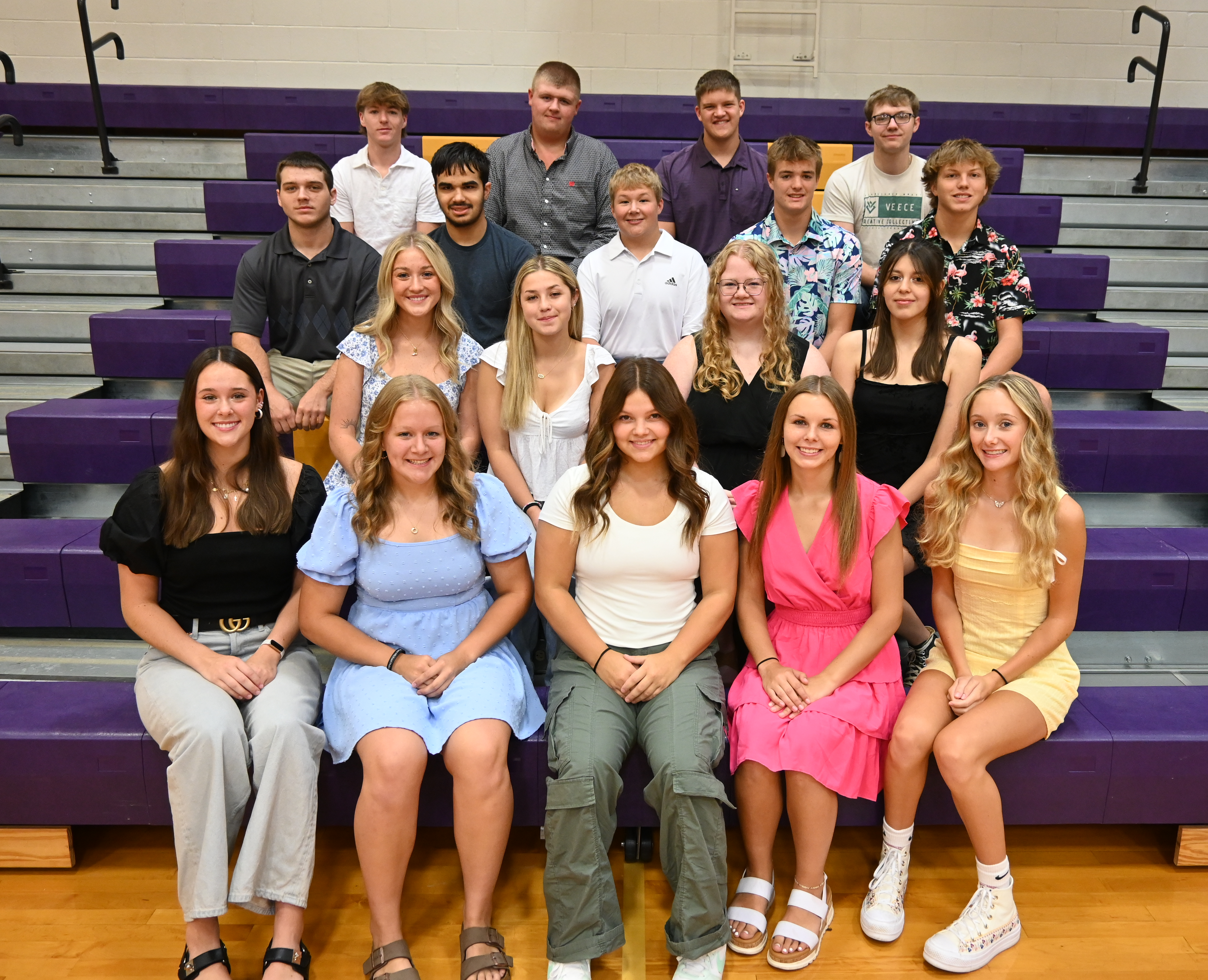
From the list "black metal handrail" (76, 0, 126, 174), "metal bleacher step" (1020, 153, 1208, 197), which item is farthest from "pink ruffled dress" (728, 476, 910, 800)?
"black metal handrail" (76, 0, 126, 174)

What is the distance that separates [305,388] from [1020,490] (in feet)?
6.31

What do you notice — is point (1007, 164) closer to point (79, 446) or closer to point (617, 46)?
point (617, 46)

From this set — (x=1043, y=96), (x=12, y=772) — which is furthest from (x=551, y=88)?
(x=1043, y=96)

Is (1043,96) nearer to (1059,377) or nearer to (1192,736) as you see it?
(1059,377)

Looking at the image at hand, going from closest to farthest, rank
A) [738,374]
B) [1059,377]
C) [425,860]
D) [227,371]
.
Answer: [227,371]
[425,860]
[738,374]
[1059,377]

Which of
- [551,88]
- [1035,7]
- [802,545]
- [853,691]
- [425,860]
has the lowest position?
[425,860]

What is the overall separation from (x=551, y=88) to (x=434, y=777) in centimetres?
217

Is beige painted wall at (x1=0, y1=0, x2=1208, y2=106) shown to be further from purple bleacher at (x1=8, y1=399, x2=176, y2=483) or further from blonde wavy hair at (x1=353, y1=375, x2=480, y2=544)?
blonde wavy hair at (x1=353, y1=375, x2=480, y2=544)

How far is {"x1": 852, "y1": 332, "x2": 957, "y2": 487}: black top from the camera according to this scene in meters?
2.33

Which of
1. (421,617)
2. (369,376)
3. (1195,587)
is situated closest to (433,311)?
(369,376)

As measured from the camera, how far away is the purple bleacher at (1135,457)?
287 cm

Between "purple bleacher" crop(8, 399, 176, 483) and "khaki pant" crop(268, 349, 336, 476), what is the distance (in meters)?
0.43

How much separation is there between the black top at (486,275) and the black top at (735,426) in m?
0.70

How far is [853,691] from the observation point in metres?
1.96
